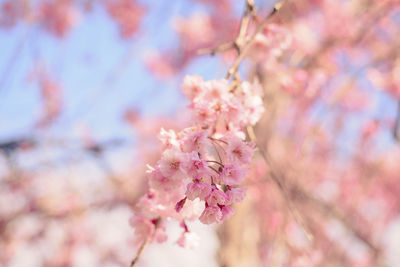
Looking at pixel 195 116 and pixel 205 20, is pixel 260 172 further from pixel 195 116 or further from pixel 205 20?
pixel 205 20

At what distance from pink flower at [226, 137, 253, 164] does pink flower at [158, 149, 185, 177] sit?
154 mm

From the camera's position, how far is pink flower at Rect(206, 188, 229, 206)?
3.03 feet

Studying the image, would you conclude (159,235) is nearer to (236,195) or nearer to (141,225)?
(141,225)

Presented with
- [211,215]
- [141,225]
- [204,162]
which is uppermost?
[204,162]

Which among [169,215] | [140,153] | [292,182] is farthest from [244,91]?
[140,153]

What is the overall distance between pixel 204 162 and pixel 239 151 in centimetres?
14

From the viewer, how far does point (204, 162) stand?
0.93m

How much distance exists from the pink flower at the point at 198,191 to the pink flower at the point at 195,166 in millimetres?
26

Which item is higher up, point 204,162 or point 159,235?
point 204,162

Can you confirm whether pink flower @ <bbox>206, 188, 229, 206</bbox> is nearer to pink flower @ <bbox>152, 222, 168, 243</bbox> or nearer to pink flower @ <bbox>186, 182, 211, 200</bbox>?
pink flower @ <bbox>186, 182, 211, 200</bbox>

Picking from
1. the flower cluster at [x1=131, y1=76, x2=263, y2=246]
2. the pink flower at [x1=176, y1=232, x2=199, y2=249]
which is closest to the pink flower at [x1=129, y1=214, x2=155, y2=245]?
the flower cluster at [x1=131, y1=76, x2=263, y2=246]

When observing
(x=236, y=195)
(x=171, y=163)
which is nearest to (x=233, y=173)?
(x=236, y=195)

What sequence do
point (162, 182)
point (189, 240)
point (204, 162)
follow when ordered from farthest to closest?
point (189, 240) → point (162, 182) → point (204, 162)

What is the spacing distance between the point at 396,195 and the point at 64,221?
23.3 feet
